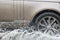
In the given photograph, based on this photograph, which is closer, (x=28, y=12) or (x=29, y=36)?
(x=29, y=36)

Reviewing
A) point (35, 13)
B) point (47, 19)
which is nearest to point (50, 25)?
point (47, 19)

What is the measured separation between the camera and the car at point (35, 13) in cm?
630

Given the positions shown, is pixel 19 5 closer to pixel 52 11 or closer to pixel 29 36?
pixel 52 11

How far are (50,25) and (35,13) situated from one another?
1.91ft

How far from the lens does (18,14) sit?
6398mm

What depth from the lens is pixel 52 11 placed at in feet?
21.0

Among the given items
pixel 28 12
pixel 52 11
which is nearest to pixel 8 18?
pixel 28 12

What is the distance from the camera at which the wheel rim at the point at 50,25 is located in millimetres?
6403

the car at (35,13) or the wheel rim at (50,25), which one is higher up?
the car at (35,13)

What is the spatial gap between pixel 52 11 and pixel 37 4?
508 millimetres

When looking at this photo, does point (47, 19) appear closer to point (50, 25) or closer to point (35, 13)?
point (50, 25)

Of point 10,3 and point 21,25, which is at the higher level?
point 10,3

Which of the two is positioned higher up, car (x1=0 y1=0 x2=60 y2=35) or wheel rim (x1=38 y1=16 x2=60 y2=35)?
car (x1=0 y1=0 x2=60 y2=35)

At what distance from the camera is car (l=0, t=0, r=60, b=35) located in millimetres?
6305
